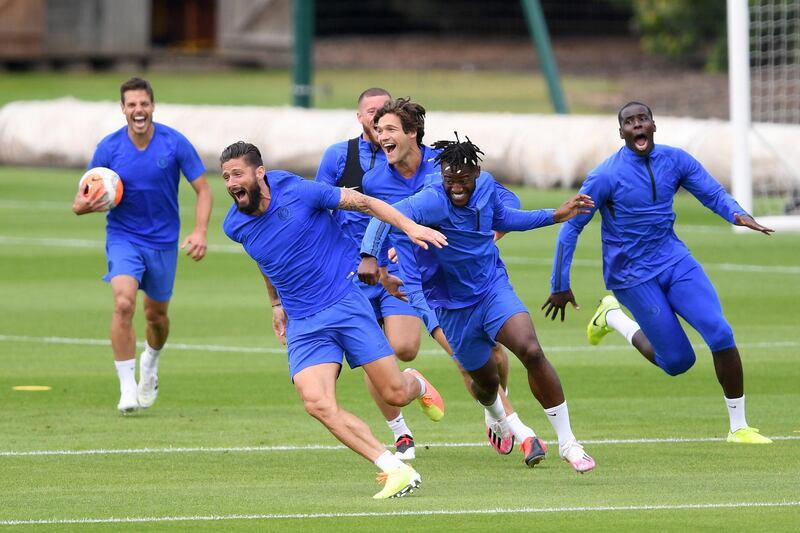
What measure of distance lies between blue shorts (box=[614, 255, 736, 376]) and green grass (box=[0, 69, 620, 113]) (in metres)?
28.3

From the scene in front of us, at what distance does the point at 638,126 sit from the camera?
11.5 meters

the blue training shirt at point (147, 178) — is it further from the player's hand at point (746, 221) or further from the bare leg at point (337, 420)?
the player's hand at point (746, 221)

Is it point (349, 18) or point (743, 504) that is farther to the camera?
point (349, 18)

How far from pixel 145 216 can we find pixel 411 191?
291 centimetres

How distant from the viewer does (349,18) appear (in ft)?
186

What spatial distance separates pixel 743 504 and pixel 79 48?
46497 millimetres

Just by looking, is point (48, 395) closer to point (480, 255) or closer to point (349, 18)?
point (480, 255)

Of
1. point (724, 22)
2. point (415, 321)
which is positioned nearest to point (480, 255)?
point (415, 321)

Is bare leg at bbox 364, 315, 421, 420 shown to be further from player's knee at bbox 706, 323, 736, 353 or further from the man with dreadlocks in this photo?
player's knee at bbox 706, 323, 736, 353

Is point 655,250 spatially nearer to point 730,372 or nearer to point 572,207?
point 730,372

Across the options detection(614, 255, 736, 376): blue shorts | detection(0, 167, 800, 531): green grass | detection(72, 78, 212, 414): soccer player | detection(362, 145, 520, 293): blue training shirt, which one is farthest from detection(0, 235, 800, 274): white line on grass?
detection(362, 145, 520, 293): blue training shirt

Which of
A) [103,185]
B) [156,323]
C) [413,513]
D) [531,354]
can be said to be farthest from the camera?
[156,323]

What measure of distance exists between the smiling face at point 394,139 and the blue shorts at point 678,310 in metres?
1.90

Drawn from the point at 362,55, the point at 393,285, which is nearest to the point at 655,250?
the point at 393,285
